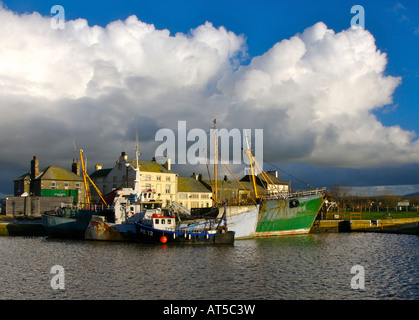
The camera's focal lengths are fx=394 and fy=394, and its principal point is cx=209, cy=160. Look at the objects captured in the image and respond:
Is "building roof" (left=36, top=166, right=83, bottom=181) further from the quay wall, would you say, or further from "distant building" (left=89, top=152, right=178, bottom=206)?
"distant building" (left=89, top=152, right=178, bottom=206)

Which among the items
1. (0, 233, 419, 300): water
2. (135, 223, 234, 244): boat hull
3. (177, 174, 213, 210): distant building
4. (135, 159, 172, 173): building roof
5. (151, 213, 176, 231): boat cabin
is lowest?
(0, 233, 419, 300): water

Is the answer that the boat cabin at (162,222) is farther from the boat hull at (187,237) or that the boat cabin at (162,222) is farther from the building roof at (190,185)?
the building roof at (190,185)

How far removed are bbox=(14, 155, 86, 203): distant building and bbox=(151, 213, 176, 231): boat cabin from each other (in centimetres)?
3545

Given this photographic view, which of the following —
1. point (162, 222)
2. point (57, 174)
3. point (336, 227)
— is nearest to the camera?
point (162, 222)

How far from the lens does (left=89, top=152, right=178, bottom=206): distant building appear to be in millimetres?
81250

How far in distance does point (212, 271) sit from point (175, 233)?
50.2 ft

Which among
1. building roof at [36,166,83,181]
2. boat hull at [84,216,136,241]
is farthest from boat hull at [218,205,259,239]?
building roof at [36,166,83,181]

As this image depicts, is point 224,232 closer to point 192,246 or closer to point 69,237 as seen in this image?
point 192,246

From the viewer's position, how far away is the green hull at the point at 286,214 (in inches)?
2128

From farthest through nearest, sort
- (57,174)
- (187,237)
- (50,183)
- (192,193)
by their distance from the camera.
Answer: (192,193) → (57,174) → (50,183) → (187,237)

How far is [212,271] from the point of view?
30.1 meters

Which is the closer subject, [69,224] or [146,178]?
[69,224]

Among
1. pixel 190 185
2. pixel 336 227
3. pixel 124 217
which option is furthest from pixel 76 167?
pixel 336 227

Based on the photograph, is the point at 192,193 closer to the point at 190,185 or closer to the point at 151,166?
the point at 190,185
